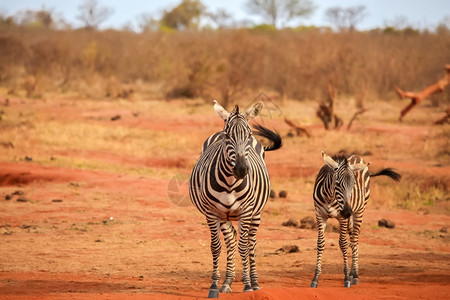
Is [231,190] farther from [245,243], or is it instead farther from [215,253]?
[215,253]

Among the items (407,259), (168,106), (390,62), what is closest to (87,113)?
(168,106)

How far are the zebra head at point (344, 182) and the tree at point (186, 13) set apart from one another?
6903 cm

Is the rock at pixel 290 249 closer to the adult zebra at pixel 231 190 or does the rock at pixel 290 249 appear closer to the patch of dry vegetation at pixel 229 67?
the adult zebra at pixel 231 190

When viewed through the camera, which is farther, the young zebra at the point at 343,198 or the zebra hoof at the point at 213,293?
the young zebra at the point at 343,198

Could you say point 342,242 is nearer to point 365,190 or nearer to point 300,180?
point 365,190

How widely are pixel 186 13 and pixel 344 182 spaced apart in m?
70.2

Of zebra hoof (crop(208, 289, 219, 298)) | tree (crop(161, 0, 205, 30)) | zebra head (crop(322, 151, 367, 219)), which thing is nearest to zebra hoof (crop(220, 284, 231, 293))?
zebra hoof (crop(208, 289, 219, 298))

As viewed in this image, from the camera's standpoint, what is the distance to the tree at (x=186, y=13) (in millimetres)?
75625

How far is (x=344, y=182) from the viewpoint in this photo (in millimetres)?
7566

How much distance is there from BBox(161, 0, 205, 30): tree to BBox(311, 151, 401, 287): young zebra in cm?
6862

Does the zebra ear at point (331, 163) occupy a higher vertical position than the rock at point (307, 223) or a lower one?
higher

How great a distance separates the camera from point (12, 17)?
222 feet

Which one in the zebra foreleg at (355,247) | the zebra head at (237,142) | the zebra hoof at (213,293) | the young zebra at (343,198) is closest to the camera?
the zebra head at (237,142)

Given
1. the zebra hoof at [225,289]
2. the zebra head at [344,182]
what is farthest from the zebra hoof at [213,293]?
the zebra head at [344,182]
